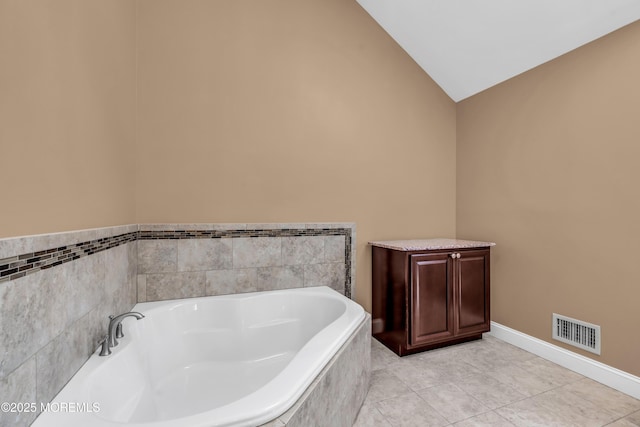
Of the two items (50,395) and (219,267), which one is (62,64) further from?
(219,267)

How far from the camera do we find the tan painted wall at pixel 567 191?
183cm

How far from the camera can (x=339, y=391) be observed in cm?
130

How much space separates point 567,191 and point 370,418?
2.09m

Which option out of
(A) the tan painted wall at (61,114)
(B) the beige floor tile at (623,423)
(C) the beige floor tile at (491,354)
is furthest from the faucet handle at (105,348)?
(B) the beige floor tile at (623,423)

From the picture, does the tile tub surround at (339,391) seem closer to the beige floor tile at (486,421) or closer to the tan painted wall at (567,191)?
the beige floor tile at (486,421)

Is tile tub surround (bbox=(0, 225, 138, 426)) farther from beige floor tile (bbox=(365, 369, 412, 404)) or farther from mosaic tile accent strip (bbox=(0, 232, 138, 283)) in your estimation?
beige floor tile (bbox=(365, 369, 412, 404))

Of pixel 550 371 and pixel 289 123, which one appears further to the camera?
pixel 289 123

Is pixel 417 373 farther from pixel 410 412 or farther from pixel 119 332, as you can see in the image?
pixel 119 332

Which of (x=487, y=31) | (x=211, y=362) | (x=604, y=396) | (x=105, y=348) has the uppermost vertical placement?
(x=487, y=31)

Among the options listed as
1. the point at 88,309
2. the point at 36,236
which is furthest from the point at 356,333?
the point at 36,236

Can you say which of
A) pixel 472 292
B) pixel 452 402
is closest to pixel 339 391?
pixel 452 402

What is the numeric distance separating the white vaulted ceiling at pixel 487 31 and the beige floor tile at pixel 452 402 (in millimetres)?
2525

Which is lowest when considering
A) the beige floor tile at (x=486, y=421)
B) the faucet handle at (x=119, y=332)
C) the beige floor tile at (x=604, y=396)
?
the beige floor tile at (x=604, y=396)

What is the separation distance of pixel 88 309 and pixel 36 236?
1.63ft
